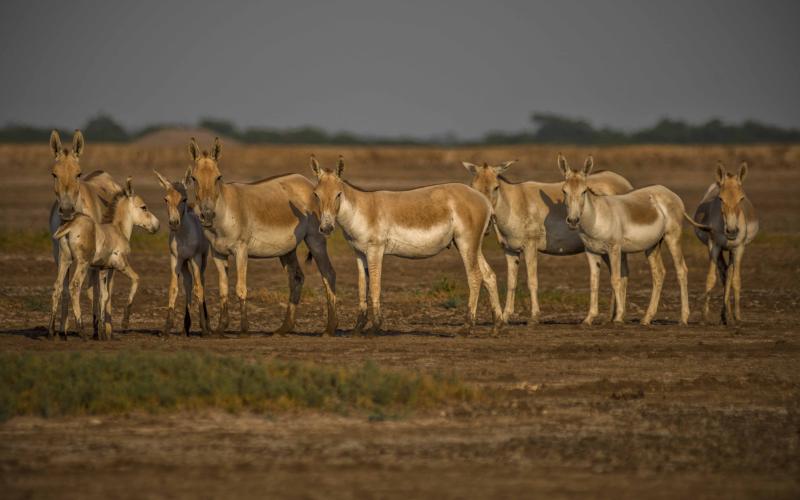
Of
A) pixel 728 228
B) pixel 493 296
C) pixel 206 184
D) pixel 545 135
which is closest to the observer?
pixel 206 184

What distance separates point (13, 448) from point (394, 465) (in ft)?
11.4

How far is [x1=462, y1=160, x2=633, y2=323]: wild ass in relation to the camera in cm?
2106

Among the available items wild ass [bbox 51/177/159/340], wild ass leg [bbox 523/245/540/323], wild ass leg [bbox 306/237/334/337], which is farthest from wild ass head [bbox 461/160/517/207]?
wild ass [bbox 51/177/159/340]

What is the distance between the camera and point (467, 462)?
11086 millimetres

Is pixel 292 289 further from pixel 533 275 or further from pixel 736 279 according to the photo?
pixel 736 279

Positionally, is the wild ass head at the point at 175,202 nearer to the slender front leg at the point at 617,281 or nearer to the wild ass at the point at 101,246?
the wild ass at the point at 101,246

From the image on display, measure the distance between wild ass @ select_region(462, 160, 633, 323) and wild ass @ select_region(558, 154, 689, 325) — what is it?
0.58m

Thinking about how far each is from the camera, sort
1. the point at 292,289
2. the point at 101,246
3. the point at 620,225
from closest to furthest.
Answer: the point at 101,246, the point at 292,289, the point at 620,225

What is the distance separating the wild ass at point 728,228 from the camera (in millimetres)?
20656

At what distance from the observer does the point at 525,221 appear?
21.4 meters

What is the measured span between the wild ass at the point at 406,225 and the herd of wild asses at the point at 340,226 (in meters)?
0.02

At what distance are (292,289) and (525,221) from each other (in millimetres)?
4280

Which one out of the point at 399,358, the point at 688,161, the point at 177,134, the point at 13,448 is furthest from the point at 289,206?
the point at 177,134

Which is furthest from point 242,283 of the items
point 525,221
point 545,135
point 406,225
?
point 545,135
